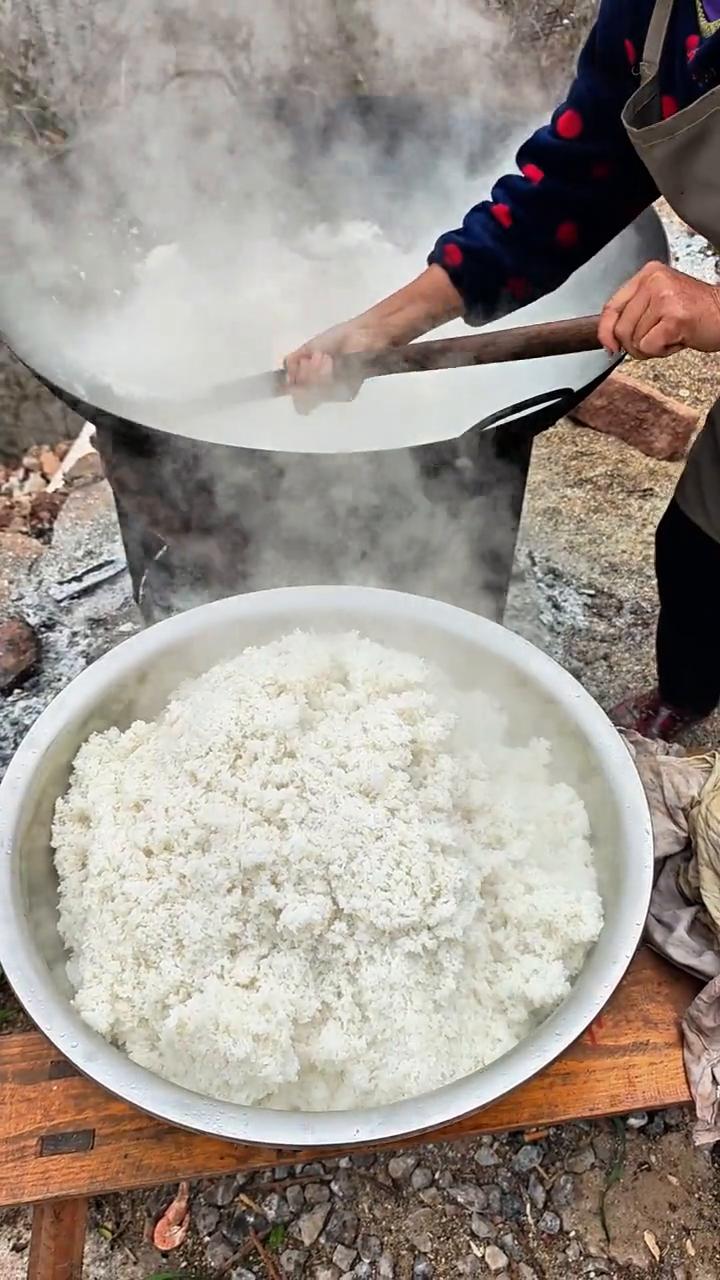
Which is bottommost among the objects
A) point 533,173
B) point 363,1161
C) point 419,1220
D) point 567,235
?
point 419,1220

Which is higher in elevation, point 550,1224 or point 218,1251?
point 218,1251

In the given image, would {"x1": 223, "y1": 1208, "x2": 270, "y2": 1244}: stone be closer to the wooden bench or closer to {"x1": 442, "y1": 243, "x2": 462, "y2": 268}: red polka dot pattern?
the wooden bench

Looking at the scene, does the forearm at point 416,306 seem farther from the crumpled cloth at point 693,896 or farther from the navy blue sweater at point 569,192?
the crumpled cloth at point 693,896

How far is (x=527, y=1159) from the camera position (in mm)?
1811

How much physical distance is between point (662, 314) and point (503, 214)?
560mm

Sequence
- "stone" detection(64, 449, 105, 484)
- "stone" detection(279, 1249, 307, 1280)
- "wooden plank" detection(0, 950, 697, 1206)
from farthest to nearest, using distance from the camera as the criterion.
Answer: "stone" detection(64, 449, 105, 484) < "stone" detection(279, 1249, 307, 1280) < "wooden plank" detection(0, 950, 697, 1206)

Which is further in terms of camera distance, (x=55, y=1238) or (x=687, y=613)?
(x=687, y=613)

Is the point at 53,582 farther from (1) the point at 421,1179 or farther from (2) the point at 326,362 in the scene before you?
(1) the point at 421,1179

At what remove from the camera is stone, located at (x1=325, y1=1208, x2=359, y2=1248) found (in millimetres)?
1717

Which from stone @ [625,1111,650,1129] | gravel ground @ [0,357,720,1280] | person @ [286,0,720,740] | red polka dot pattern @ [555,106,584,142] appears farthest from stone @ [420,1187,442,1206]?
red polka dot pattern @ [555,106,584,142]

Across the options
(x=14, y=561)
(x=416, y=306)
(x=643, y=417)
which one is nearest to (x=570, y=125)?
(x=416, y=306)

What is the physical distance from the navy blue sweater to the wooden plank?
1433 mm

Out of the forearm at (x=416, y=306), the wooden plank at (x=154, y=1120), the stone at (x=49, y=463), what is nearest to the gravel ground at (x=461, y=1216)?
the wooden plank at (x=154, y=1120)

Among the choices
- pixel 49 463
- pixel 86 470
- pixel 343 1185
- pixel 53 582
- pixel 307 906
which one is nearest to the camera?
pixel 307 906
